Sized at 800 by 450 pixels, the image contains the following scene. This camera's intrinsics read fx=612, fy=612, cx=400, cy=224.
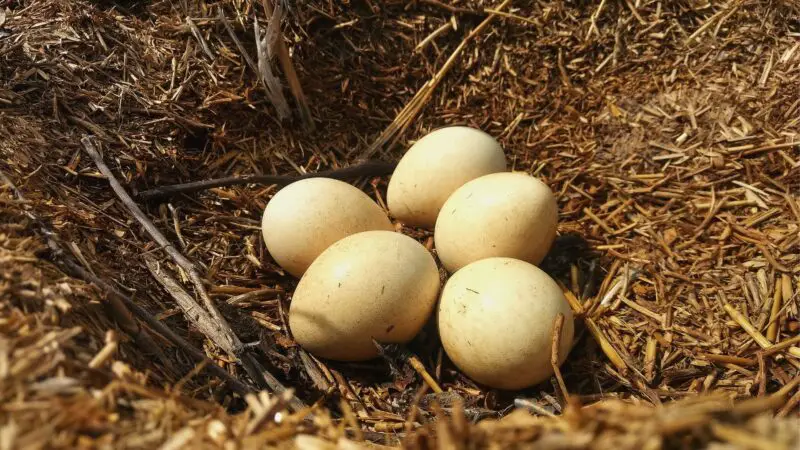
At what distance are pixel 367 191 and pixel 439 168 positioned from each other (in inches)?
15.9

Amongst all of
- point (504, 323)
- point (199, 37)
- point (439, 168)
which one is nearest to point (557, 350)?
point (504, 323)

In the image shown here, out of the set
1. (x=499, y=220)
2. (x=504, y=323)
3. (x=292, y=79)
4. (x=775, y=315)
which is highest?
(x=292, y=79)

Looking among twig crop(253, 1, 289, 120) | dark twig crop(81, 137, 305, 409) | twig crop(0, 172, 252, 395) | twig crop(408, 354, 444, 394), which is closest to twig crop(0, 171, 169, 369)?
twig crop(0, 172, 252, 395)

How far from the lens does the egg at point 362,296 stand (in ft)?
5.01

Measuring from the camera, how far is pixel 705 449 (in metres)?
0.78

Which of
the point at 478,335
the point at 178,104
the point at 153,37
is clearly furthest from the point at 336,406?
the point at 153,37

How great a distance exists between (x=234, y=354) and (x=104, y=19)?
1.32 metres

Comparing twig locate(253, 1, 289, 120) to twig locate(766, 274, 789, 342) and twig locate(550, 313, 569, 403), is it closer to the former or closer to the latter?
twig locate(550, 313, 569, 403)

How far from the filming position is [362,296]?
1.52 m

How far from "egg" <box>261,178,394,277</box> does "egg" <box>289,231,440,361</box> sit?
0.33 ft

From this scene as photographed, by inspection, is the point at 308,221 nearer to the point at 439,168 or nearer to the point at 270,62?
the point at 439,168

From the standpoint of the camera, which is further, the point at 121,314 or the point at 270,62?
the point at 270,62

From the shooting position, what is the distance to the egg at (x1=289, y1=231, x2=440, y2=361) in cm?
Answer: 153

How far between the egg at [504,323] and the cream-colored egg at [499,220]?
3.5 inches
